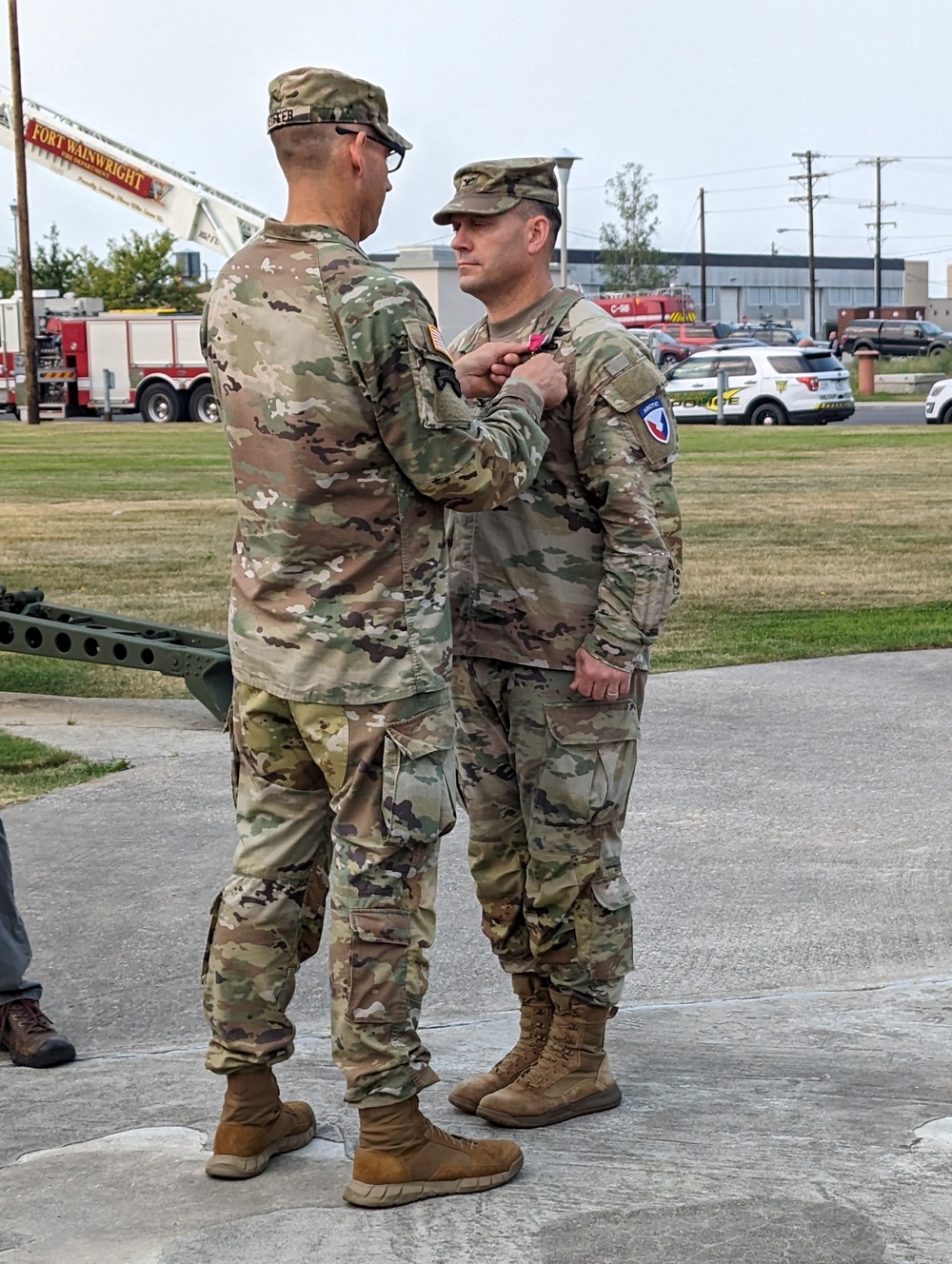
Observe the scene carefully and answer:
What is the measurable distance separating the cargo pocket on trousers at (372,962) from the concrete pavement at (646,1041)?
342 millimetres

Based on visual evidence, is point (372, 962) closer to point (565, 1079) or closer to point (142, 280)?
point (565, 1079)

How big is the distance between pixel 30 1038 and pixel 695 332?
5554 centimetres

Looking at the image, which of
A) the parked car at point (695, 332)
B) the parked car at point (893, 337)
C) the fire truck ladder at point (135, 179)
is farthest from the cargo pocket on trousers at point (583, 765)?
the parked car at point (893, 337)

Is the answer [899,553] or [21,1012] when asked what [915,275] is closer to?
[899,553]

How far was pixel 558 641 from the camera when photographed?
3.43m

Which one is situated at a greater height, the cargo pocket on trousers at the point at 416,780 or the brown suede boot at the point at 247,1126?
the cargo pocket on trousers at the point at 416,780

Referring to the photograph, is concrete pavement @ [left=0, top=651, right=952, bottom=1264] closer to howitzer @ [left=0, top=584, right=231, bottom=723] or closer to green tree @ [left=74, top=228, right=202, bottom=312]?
howitzer @ [left=0, top=584, right=231, bottom=723]

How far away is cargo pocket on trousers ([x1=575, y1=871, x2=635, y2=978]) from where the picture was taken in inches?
134

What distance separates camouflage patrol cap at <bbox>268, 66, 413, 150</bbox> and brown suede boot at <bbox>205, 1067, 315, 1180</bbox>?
1.65m

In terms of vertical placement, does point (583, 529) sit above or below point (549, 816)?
above

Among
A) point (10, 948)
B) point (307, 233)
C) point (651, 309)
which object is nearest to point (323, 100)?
point (307, 233)

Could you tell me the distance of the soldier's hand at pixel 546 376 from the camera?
3.21 metres

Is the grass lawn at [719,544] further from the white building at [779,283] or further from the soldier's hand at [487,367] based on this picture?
the white building at [779,283]

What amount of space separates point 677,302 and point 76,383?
115ft
